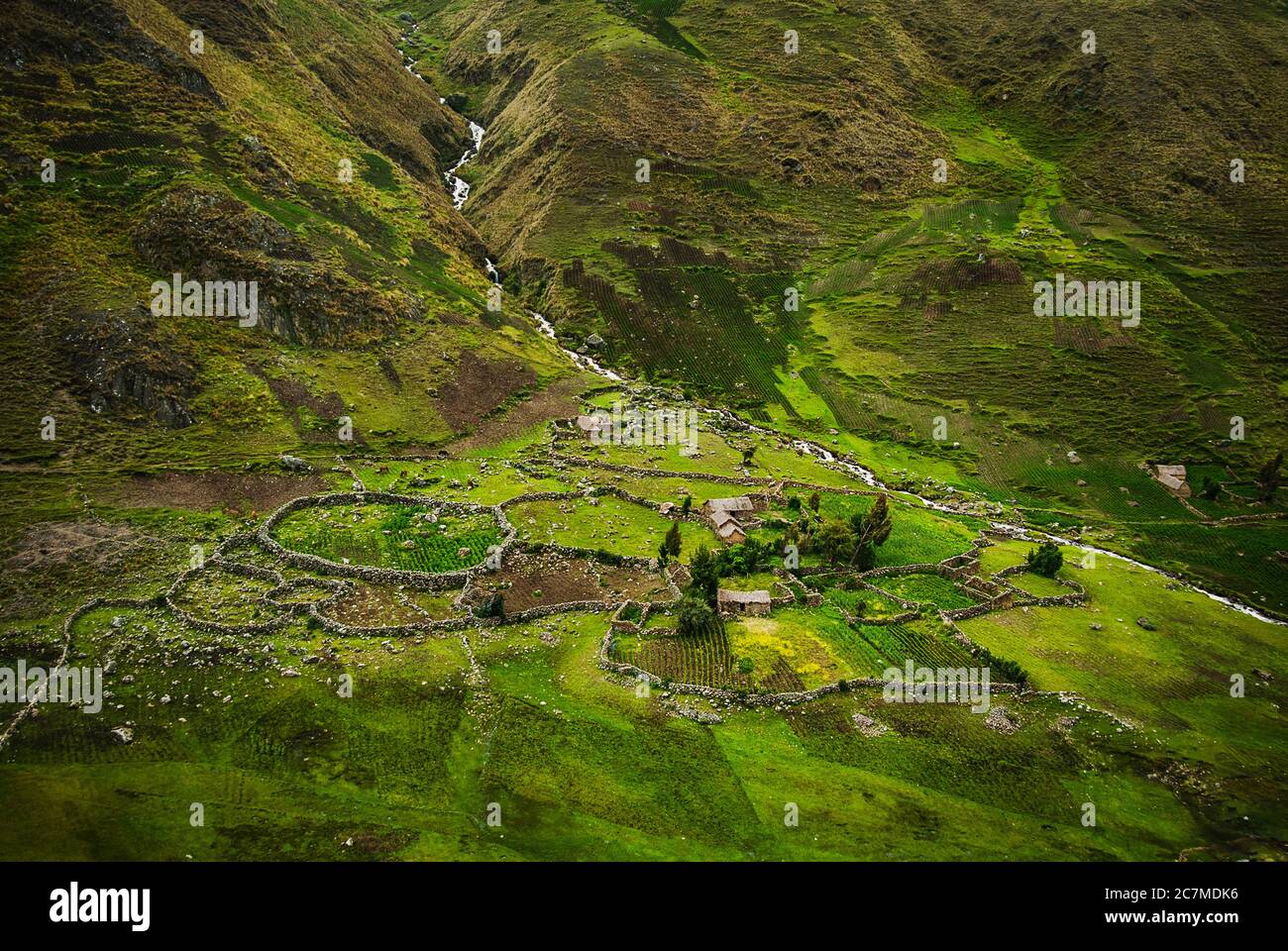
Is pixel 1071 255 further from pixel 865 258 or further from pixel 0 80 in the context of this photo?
pixel 0 80

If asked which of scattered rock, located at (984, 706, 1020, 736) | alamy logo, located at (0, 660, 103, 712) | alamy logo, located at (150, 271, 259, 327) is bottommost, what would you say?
scattered rock, located at (984, 706, 1020, 736)

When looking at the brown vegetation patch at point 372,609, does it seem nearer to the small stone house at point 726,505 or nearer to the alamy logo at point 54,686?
the alamy logo at point 54,686

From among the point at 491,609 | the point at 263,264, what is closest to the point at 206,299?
the point at 263,264

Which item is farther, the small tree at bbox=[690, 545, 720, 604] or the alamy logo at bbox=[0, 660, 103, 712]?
the small tree at bbox=[690, 545, 720, 604]

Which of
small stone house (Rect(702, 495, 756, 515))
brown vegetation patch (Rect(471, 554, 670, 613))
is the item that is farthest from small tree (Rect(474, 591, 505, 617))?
small stone house (Rect(702, 495, 756, 515))

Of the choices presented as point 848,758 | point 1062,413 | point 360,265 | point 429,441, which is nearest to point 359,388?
point 429,441

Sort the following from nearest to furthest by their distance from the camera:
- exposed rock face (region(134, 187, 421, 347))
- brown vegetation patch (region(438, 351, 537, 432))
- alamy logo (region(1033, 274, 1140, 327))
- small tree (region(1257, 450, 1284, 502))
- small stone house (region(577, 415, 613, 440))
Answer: exposed rock face (region(134, 187, 421, 347))
brown vegetation patch (region(438, 351, 537, 432))
small stone house (region(577, 415, 613, 440))
small tree (region(1257, 450, 1284, 502))
alamy logo (region(1033, 274, 1140, 327))

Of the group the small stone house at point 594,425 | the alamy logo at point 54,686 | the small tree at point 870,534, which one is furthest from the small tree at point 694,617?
the small stone house at point 594,425

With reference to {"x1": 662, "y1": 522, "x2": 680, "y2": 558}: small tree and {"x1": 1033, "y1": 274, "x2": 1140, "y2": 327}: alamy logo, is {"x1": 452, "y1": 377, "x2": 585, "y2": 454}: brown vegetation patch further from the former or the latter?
{"x1": 1033, "y1": 274, "x2": 1140, "y2": 327}: alamy logo
